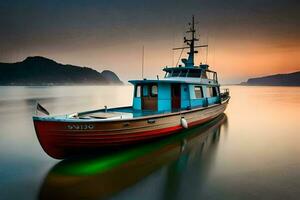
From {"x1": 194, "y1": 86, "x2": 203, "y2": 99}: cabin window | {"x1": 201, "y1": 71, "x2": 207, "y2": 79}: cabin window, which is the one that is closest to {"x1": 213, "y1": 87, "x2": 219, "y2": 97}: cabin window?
{"x1": 201, "y1": 71, "x2": 207, "y2": 79}: cabin window

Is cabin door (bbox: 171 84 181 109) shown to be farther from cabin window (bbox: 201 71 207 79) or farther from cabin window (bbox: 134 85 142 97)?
cabin window (bbox: 201 71 207 79)

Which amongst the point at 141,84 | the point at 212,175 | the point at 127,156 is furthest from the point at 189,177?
the point at 141,84

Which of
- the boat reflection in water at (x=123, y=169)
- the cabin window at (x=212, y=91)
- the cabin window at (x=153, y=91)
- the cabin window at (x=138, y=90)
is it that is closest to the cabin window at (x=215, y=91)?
the cabin window at (x=212, y=91)

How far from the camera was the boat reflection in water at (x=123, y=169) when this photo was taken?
7551mm

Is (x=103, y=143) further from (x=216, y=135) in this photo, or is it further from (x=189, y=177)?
(x=216, y=135)

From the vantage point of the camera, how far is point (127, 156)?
1075 cm

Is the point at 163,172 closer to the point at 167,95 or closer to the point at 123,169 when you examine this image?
the point at 123,169

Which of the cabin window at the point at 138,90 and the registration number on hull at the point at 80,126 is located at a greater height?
the cabin window at the point at 138,90

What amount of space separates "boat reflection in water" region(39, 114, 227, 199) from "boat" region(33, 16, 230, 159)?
2.01 ft

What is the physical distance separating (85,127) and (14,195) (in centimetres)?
317

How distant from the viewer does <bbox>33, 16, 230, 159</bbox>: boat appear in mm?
9125

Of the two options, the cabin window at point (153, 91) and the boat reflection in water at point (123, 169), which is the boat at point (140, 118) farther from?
the boat reflection in water at point (123, 169)

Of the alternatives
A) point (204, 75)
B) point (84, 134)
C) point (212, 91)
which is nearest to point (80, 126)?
point (84, 134)

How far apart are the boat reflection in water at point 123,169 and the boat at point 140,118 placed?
24.2 inches
